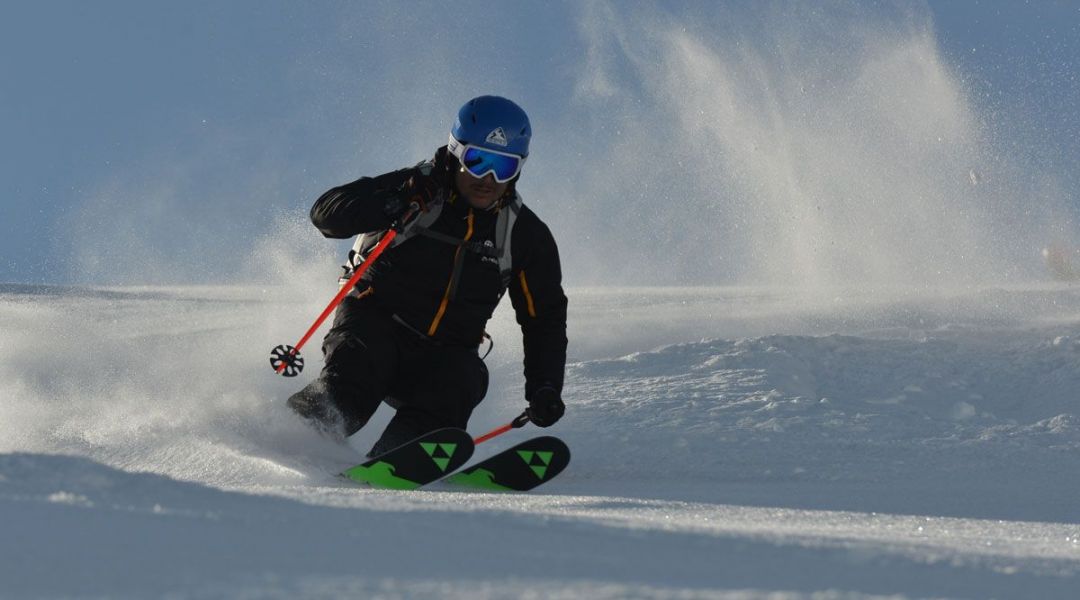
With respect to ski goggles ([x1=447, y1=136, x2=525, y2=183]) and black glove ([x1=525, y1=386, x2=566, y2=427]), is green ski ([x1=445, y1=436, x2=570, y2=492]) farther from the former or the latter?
ski goggles ([x1=447, y1=136, x2=525, y2=183])

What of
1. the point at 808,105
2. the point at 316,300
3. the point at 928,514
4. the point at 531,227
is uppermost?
the point at 808,105

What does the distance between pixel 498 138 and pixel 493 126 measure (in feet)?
0.18

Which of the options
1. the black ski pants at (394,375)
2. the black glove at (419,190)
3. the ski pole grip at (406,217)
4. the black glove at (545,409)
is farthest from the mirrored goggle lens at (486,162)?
the black glove at (545,409)

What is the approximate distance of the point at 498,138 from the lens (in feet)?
16.9

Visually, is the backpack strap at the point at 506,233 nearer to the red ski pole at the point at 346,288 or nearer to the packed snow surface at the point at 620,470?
the red ski pole at the point at 346,288

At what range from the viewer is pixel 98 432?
546 cm

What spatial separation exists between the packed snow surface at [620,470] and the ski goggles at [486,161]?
4.09 ft

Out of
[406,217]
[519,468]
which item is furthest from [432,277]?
[519,468]

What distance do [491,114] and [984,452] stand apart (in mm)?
2606

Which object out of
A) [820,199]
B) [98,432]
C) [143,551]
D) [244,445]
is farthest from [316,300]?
[820,199]

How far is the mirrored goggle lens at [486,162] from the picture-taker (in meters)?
5.13

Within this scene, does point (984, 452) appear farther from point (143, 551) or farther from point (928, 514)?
point (143, 551)

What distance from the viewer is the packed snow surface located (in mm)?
1830

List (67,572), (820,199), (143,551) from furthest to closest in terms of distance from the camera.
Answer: (820,199), (143,551), (67,572)
